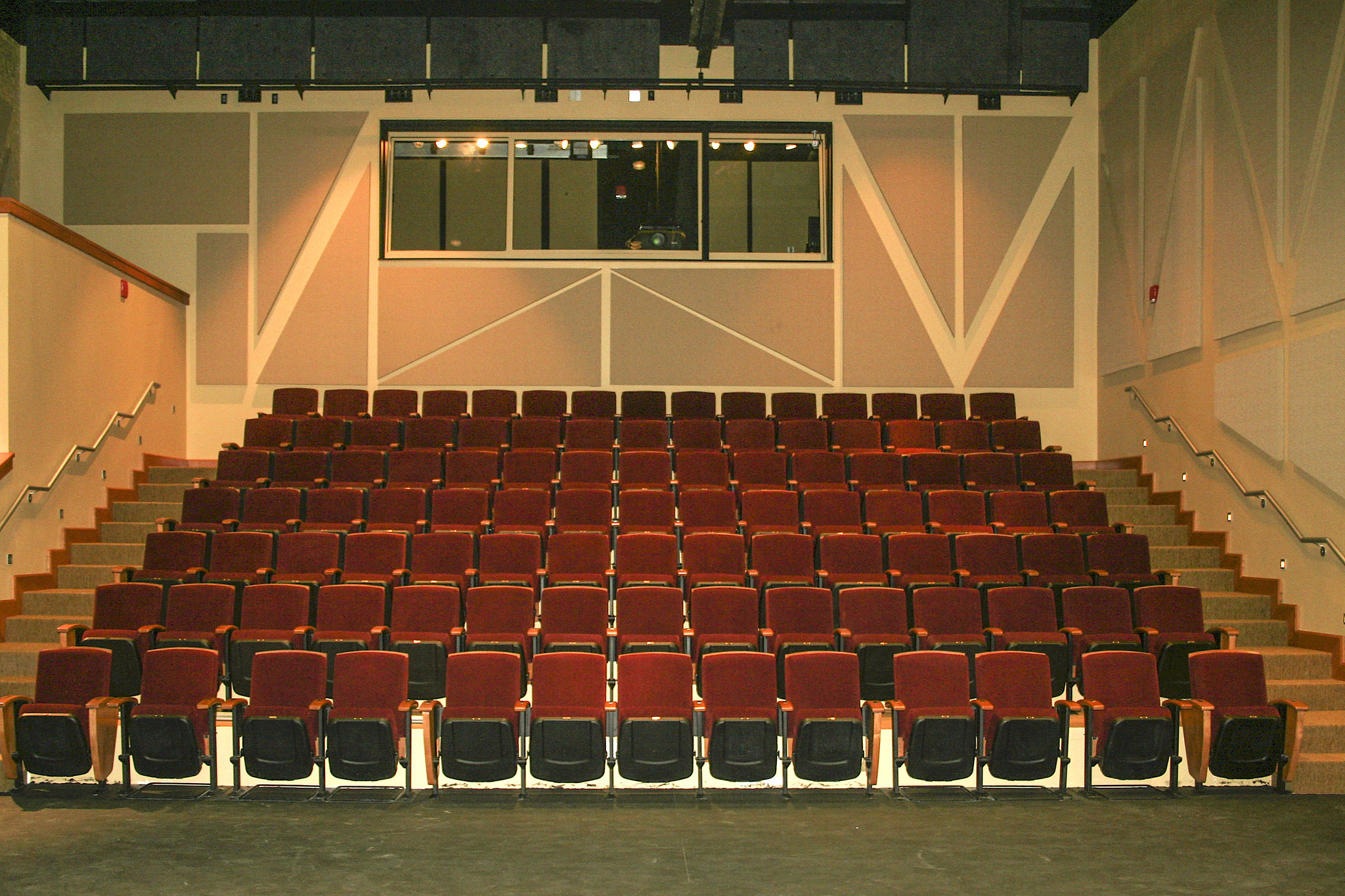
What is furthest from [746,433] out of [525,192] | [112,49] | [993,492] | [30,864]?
[112,49]

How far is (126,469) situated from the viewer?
6535 millimetres

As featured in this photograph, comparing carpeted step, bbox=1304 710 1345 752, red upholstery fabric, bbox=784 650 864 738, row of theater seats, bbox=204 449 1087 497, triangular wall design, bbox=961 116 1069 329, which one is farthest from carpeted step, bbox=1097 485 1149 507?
red upholstery fabric, bbox=784 650 864 738

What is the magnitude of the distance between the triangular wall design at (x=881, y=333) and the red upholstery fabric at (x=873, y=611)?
3.22 metres

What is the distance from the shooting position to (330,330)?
295 inches

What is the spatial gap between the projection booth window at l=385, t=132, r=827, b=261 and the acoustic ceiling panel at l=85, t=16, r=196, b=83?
1522 mm

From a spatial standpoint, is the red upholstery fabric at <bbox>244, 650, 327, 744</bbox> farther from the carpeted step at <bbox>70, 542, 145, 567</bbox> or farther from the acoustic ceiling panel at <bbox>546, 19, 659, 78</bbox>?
the acoustic ceiling panel at <bbox>546, 19, 659, 78</bbox>

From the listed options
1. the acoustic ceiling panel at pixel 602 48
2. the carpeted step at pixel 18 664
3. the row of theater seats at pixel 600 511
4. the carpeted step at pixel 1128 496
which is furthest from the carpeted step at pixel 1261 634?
the carpeted step at pixel 18 664

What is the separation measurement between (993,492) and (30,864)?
4587 mm

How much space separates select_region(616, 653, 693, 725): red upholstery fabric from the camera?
3.91 m

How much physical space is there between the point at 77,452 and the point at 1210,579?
6191 mm

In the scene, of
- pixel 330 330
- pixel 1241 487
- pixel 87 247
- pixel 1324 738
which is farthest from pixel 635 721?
pixel 330 330

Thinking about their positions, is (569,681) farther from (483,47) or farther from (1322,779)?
(483,47)

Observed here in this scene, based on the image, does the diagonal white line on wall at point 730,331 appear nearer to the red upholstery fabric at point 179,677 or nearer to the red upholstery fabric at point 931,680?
the red upholstery fabric at point 931,680

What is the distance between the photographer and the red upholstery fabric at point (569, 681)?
12.9ft
